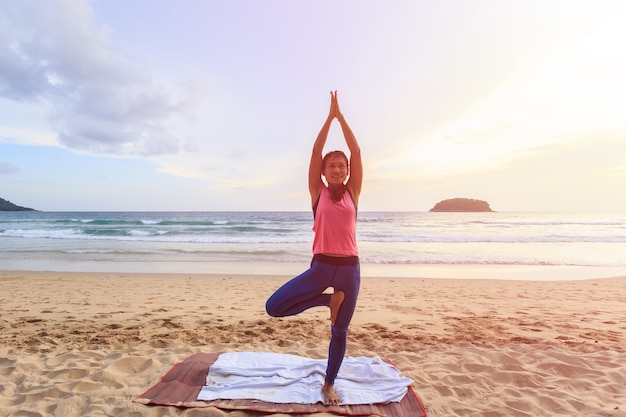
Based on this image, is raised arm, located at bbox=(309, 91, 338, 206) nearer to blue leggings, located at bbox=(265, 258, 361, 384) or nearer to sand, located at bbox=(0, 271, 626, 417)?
blue leggings, located at bbox=(265, 258, 361, 384)

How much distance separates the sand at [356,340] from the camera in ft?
11.7

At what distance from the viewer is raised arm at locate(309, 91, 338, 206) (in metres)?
3.46

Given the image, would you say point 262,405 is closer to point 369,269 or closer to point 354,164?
point 354,164

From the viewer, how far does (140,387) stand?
3744 mm

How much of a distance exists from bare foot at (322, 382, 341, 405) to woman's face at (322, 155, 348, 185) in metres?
1.88

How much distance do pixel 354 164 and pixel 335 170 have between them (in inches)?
9.0

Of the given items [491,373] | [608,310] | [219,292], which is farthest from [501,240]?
[491,373]

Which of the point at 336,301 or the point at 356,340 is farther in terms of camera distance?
the point at 356,340

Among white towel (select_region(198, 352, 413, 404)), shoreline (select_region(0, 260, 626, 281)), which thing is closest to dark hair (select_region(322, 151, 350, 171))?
white towel (select_region(198, 352, 413, 404))

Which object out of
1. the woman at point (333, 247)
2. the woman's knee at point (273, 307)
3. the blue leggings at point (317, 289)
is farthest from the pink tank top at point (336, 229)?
the woman's knee at point (273, 307)

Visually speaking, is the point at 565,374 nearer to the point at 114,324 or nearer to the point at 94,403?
the point at 94,403

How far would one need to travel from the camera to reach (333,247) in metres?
3.31

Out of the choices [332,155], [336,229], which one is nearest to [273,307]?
[336,229]

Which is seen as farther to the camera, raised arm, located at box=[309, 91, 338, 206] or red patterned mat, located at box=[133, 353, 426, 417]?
raised arm, located at box=[309, 91, 338, 206]
